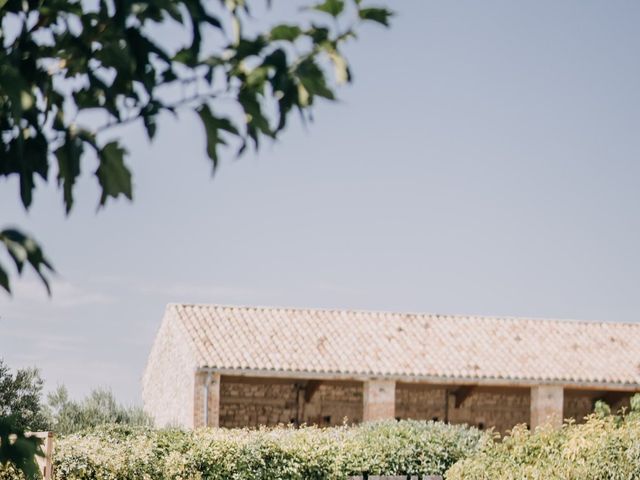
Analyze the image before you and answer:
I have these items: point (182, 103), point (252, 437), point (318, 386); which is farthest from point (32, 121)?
point (318, 386)

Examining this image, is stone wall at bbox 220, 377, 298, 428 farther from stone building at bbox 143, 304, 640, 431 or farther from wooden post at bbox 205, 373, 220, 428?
wooden post at bbox 205, 373, 220, 428

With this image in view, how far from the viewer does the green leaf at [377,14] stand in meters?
2.52

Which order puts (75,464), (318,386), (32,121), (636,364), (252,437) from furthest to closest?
(636,364), (318,386), (252,437), (75,464), (32,121)

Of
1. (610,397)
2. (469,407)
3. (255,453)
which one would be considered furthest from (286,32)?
(610,397)

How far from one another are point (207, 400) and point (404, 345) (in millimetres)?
6163

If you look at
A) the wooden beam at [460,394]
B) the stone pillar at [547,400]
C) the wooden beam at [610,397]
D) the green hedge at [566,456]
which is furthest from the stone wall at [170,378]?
the green hedge at [566,456]

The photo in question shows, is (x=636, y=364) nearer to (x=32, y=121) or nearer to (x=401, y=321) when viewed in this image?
(x=401, y=321)

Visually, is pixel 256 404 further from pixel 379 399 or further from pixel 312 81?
pixel 312 81

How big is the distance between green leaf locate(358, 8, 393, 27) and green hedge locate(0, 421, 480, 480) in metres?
13.8

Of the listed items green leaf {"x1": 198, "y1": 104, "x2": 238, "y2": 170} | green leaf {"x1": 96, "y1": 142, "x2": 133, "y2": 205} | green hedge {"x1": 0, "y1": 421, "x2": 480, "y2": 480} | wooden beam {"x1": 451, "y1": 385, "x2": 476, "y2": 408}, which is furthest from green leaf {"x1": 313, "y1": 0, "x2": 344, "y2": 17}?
wooden beam {"x1": 451, "y1": 385, "x2": 476, "y2": 408}

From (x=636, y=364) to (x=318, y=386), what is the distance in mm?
9377

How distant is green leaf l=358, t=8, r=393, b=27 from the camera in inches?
99.0

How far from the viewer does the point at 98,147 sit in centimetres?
266

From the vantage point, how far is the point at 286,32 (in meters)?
2.58
